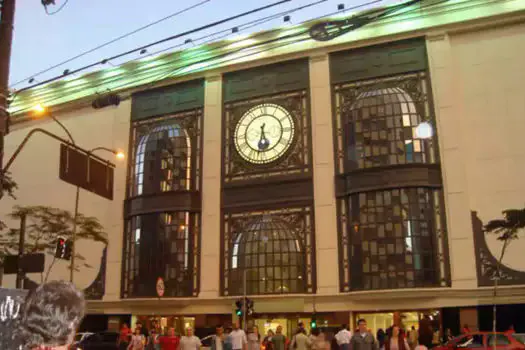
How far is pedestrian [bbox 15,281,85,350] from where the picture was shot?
→ 11.1 feet

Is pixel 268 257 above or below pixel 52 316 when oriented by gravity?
above

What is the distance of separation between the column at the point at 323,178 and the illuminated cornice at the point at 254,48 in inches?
71.1

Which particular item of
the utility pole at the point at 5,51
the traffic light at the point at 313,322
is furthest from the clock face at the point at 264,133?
the utility pole at the point at 5,51

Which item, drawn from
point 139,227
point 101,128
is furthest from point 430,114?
point 101,128

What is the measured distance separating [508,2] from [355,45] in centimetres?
794

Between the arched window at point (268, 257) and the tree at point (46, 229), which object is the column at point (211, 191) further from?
the tree at point (46, 229)

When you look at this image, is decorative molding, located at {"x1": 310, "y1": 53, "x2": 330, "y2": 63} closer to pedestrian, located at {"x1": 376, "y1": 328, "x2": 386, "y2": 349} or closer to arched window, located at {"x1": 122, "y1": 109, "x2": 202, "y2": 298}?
arched window, located at {"x1": 122, "y1": 109, "x2": 202, "y2": 298}

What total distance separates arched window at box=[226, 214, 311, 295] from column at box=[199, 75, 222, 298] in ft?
2.80

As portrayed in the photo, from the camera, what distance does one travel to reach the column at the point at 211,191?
32.6 metres

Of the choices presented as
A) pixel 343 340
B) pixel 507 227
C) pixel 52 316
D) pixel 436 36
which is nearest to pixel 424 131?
pixel 436 36

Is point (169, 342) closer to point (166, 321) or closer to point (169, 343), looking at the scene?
point (169, 343)

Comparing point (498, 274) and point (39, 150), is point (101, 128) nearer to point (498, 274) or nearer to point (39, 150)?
point (39, 150)

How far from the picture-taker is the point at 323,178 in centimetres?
3152

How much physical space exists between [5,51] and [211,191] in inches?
985
